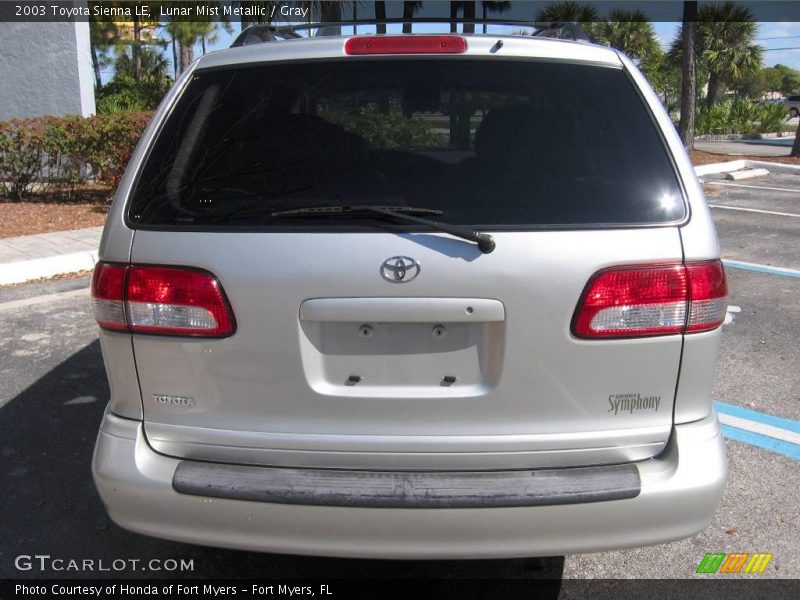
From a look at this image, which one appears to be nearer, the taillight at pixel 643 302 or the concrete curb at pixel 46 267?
the taillight at pixel 643 302

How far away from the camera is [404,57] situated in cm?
246

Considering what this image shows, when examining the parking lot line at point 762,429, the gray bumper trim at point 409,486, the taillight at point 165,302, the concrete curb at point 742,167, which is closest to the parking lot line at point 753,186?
the concrete curb at point 742,167

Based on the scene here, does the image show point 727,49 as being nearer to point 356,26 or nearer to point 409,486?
point 356,26

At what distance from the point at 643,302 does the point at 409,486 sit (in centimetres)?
85

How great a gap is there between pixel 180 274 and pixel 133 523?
0.77 metres

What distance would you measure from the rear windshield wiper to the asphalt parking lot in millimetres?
1396

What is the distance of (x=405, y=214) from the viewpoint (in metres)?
2.20

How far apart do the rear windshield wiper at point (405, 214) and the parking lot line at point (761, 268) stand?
6249mm

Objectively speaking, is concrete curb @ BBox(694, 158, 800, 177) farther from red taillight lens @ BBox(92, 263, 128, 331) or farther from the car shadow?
red taillight lens @ BBox(92, 263, 128, 331)

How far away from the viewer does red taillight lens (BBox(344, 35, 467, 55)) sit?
8.05ft

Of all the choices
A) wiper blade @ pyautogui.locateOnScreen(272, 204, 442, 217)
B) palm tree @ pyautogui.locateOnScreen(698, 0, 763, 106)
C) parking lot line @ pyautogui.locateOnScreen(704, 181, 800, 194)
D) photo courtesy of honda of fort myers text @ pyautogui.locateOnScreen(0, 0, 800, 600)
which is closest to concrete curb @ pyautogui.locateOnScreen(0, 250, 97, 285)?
photo courtesy of honda of fort myers text @ pyautogui.locateOnScreen(0, 0, 800, 600)

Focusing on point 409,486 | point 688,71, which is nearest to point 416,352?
point 409,486

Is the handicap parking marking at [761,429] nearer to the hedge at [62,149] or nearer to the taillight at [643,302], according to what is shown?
the taillight at [643,302]

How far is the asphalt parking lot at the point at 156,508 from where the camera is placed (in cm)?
291
